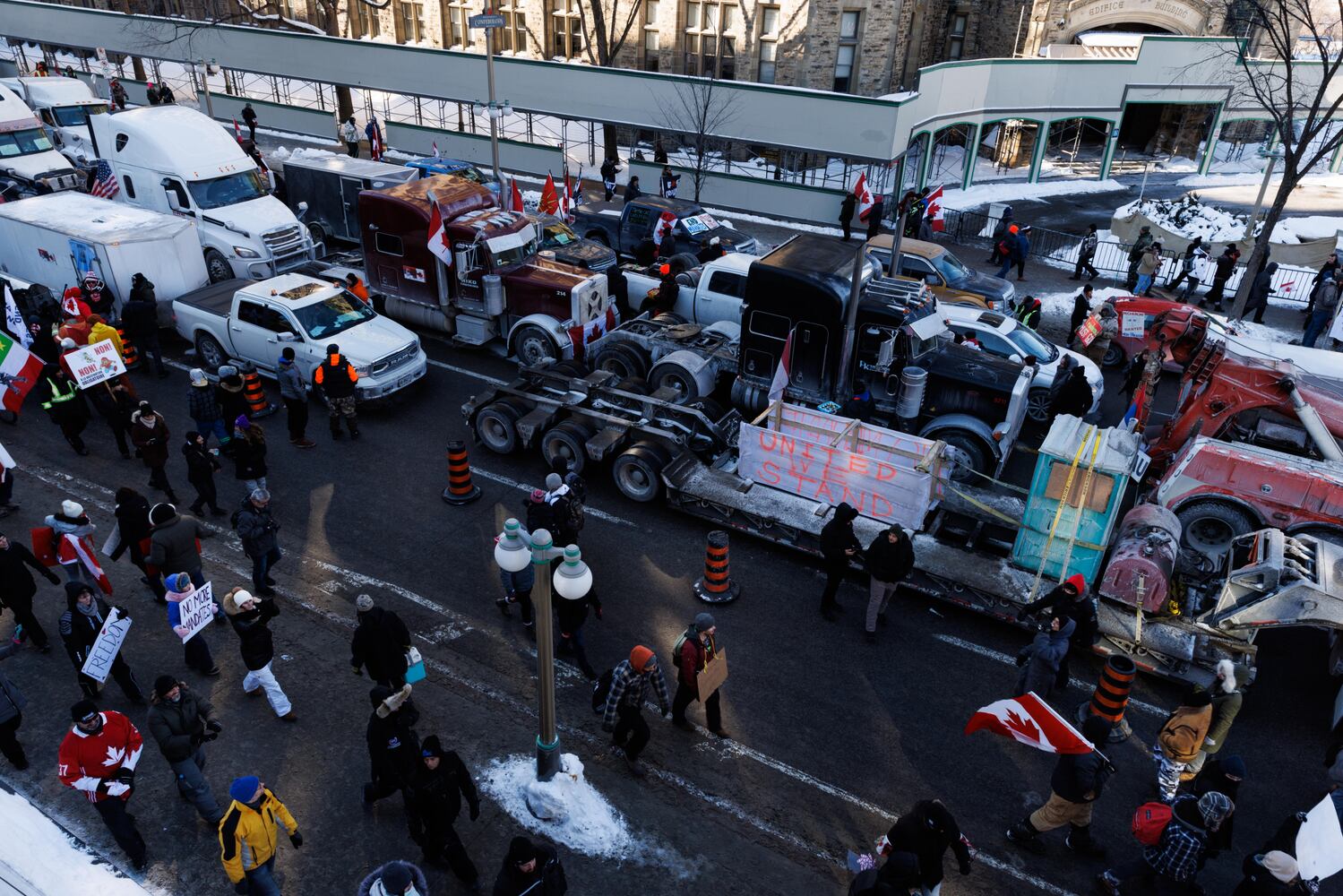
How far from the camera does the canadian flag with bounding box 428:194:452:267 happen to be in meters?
16.2

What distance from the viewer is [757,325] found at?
45.0ft

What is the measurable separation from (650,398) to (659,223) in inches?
374

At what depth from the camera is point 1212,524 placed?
11812 millimetres

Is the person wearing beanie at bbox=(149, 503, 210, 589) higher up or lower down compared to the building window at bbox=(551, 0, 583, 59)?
lower down

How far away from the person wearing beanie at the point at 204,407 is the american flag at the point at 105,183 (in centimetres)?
1153

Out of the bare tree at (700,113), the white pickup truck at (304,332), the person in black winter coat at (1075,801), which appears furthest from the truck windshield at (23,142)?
the person in black winter coat at (1075,801)

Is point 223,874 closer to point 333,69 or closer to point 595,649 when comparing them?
Answer: point 595,649

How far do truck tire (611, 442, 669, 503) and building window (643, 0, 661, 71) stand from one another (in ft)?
85.9

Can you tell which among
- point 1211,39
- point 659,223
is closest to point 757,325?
point 659,223

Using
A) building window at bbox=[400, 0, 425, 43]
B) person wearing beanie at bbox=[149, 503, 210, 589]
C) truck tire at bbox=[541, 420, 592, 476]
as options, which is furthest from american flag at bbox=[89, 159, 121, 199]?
building window at bbox=[400, 0, 425, 43]

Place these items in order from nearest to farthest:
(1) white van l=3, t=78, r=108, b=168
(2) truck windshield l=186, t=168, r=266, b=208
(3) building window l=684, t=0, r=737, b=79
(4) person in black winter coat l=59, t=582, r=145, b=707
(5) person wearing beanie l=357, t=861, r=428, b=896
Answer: (5) person wearing beanie l=357, t=861, r=428, b=896, (4) person in black winter coat l=59, t=582, r=145, b=707, (2) truck windshield l=186, t=168, r=266, b=208, (1) white van l=3, t=78, r=108, b=168, (3) building window l=684, t=0, r=737, b=79

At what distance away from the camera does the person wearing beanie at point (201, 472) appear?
11.7 m

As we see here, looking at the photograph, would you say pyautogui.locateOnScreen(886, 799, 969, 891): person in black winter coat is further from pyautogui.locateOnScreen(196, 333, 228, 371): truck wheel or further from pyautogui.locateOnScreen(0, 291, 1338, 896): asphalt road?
pyautogui.locateOnScreen(196, 333, 228, 371): truck wheel

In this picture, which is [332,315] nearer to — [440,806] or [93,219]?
[93,219]
